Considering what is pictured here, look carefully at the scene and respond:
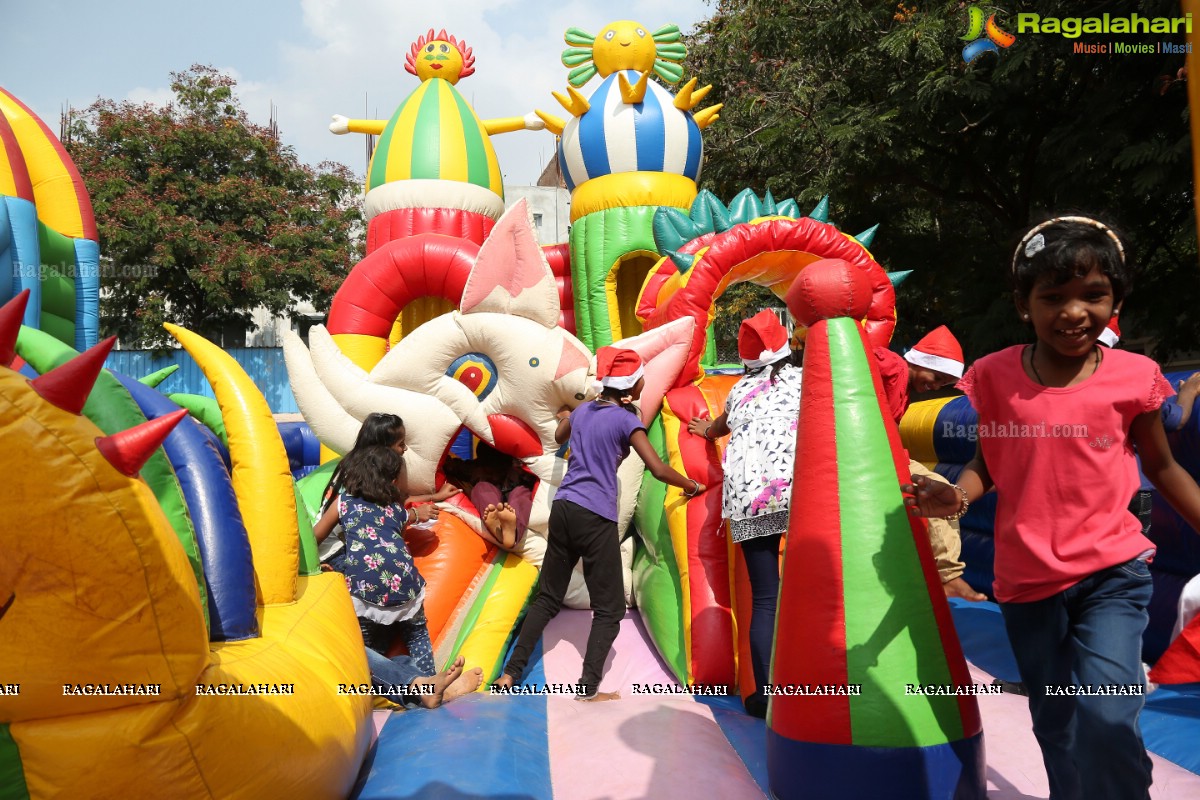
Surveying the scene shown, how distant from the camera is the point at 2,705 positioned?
1.48m

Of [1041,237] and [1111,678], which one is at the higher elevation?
[1041,237]

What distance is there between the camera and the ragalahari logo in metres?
7.56

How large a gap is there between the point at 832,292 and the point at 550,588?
159 centimetres

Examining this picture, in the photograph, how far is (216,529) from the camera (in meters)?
2.21

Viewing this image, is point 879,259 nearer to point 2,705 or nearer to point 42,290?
point 42,290

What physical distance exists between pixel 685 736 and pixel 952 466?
9.61 ft

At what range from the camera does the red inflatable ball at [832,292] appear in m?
2.43

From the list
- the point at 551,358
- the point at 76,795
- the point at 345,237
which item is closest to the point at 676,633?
the point at 551,358

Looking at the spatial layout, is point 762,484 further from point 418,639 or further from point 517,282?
point 517,282

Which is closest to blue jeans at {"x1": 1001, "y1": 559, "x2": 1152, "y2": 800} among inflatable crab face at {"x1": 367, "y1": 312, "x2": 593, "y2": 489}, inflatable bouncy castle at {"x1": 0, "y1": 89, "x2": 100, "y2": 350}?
inflatable crab face at {"x1": 367, "y1": 312, "x2": 593, "y2": 489}

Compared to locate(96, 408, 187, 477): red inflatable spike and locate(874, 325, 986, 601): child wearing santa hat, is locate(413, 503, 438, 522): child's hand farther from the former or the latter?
locate(96, 408, 187, 477): red inflatable spike

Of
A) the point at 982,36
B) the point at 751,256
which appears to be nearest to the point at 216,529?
the point at 751,256

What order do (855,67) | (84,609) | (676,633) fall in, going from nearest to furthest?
(84,609), (676,633), (855,67)

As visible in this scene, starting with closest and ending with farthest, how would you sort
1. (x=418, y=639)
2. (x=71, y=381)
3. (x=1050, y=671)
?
(x=71, y=381), (x=1050, y=671), (x=418, y=639)
